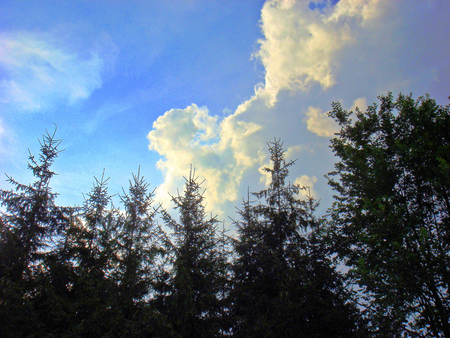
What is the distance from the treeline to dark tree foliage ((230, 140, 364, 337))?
72 mm

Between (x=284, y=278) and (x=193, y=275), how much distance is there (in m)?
4.94

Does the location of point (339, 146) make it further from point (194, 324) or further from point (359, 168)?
point (194, 324)

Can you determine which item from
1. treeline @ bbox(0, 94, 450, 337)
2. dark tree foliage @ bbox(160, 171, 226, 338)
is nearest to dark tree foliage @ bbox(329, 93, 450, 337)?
treeline @ bbox(0, 94, 450, 337)

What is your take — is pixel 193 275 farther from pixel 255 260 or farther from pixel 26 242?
pixel 26 242

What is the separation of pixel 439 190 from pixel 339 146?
6554mm

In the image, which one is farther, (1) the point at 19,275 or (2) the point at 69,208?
(2) the point at 69,208

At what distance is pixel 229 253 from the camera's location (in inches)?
648

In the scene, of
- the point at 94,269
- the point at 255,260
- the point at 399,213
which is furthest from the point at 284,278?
the point at 94,269

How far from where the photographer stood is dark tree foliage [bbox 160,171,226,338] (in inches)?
525

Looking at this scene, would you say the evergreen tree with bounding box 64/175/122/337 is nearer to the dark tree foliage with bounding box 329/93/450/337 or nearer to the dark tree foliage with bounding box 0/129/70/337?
the dark tree foliage with bounding box 0/129/70/337

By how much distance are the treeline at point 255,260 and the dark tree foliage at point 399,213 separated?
83mm

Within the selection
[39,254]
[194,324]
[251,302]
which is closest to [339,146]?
[251,302]

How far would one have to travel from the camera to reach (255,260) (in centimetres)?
1641

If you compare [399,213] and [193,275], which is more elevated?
[399,213]
